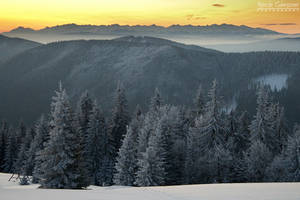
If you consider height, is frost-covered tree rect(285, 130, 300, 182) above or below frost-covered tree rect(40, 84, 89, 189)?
below

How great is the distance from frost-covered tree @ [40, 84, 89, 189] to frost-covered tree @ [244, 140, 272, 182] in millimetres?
19182

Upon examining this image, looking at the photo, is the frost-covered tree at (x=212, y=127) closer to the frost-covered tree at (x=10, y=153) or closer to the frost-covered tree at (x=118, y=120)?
the frost-covered tree at (x=118, y=120)

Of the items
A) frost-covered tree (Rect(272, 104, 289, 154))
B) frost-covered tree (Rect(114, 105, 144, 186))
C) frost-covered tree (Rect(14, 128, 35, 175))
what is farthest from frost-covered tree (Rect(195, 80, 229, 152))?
frost-covered tree (Rect(14, 128, 35, 175))

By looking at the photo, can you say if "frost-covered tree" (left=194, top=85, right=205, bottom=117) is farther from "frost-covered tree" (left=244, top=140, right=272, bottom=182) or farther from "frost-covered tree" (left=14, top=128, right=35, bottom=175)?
"frost-covered tree" (left=14, top=128, right=35, bottom=175)

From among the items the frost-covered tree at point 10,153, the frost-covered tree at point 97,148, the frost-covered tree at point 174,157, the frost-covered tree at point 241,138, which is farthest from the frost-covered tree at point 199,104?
the frost-covered tree at point 10,153

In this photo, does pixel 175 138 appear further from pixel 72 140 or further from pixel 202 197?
pixel 202 197

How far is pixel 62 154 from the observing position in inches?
875

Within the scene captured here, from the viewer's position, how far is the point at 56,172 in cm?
2228

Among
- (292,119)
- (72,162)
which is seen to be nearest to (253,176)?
(72,162)

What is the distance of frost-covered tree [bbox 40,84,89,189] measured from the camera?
2225 centimetres

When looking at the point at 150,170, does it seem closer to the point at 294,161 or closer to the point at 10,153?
the point at 294,161

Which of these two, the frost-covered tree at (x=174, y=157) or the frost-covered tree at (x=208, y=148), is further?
the frost-covered tree at (x=174, y=157)

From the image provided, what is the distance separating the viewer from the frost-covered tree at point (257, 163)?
34406 mm

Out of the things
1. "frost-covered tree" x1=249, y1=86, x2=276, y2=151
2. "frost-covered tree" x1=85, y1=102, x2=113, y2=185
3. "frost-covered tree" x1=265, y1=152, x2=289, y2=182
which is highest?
"frost-covered tree" x1=249, y1=86, x2=276, y2=151
